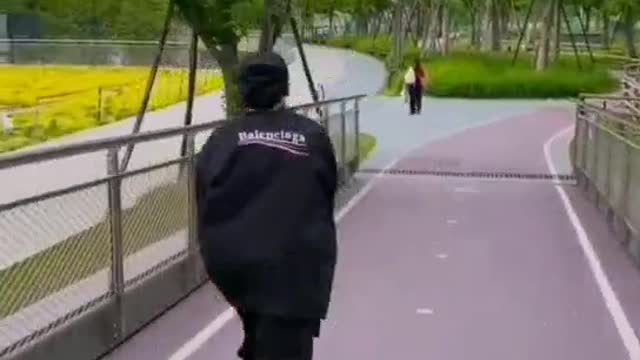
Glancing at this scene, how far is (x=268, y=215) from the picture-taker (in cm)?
503

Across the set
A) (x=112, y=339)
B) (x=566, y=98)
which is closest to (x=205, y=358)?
(x=112, y=339)

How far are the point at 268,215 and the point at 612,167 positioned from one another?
1025 centimetres

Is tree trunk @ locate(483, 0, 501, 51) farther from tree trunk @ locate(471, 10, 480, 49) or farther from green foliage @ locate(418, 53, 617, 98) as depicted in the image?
green foliage @ locate(418, 53, 617, 98)

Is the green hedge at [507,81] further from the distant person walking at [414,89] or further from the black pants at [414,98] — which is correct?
the black pants at [414,98]

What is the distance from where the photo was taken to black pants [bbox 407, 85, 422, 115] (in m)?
38.1

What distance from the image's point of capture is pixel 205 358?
27.5 feet

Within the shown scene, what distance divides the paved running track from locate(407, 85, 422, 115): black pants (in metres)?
17.1

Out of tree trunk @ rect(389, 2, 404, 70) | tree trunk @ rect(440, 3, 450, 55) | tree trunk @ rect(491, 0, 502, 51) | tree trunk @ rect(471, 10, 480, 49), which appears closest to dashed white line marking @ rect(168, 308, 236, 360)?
tree trunk @ rect(389, 2, 404, 70)

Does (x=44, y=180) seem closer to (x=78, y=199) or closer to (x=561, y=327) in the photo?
(x=78, y=199)

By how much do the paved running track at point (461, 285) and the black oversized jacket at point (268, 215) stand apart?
11.1 feet

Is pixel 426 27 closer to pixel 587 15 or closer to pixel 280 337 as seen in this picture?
pixel 587 15

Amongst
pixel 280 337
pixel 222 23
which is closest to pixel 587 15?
pixel 222 23

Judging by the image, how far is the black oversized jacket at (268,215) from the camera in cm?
502

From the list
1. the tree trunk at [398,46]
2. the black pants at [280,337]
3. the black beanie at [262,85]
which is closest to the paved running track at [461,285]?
the black pants at [280,337]
